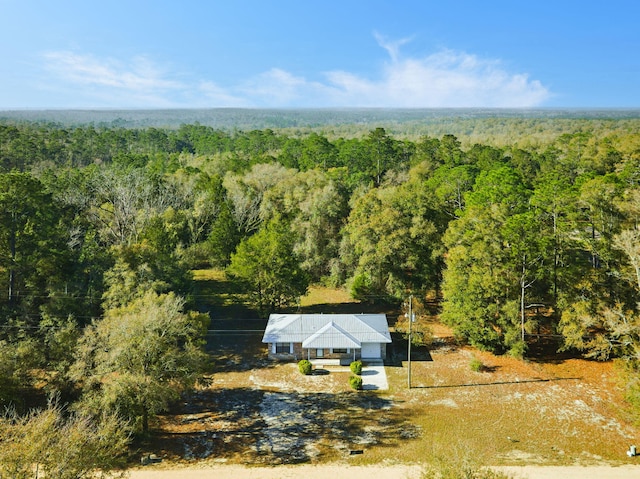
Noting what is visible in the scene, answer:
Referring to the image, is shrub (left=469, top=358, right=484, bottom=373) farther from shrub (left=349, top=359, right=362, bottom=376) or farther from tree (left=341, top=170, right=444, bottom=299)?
tree (left=341, top=170, right=444, bottom=299)

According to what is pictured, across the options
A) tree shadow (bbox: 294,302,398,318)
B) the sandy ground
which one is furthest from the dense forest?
the sandy ground

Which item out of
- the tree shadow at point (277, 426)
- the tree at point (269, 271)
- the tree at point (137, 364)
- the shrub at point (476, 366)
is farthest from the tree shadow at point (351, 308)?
the tree at point (137, 364)

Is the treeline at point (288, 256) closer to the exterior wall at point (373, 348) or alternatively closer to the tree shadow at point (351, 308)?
the tree shadow at point (351, 308)

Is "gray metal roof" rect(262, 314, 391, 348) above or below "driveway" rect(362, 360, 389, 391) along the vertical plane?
above

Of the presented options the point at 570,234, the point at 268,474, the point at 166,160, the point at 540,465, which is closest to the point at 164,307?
the point at 268,474

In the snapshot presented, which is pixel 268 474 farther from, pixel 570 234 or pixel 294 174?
pixel 294 174

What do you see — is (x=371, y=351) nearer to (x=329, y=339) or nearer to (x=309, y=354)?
(x=329, y=339)
